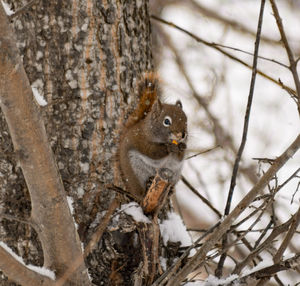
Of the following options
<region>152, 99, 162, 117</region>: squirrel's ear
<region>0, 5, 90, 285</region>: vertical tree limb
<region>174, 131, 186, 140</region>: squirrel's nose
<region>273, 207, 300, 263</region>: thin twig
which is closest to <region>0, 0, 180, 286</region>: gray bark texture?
<region>152, 99, 162, 117</region>: squirrel's ear

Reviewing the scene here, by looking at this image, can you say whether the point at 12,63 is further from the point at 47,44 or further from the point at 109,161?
the point at 109,161

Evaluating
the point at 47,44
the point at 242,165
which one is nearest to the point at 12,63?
the point at 47,44

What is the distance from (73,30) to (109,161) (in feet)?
1.70

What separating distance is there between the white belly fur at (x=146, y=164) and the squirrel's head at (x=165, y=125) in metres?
0.08

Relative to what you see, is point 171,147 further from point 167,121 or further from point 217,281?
point 217,281

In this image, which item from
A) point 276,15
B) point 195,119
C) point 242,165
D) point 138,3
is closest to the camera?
point 276,15

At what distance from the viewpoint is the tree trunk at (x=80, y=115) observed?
1855 millimetres

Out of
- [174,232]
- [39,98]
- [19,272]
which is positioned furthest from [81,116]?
[19,272]

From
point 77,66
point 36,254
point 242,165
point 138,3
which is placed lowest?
point 36,254

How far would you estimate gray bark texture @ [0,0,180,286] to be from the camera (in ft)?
6.08

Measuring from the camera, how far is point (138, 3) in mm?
2146

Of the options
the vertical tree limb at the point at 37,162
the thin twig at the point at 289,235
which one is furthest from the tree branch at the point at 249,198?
the vertical tree limb at the point at 37,162

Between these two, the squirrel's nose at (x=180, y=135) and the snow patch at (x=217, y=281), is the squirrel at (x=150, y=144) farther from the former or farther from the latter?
the snow patch at (x=217, y=281)

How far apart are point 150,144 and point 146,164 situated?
8 cm
